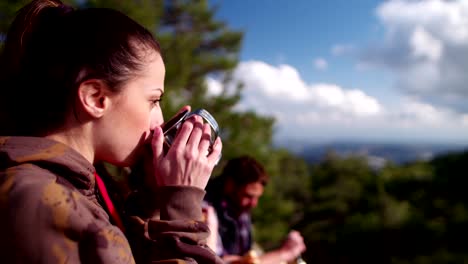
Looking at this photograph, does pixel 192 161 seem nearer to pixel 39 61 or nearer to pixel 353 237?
pixel 39 61

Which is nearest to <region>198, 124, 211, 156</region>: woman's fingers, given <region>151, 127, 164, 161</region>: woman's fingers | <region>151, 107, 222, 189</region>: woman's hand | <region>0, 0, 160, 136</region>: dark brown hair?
<region>151, 107, 222, 189</region>: woman's hand

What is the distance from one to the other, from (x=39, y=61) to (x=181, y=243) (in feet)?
1.72

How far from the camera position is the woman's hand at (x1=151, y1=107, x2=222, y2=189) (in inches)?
35.4

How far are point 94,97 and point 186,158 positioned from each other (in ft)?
0.86

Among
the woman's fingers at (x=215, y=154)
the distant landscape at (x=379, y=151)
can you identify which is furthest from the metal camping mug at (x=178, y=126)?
the distant landscape at (x=379, y=151)

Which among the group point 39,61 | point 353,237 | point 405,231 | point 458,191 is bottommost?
point 353,237

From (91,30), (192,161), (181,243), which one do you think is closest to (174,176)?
(192,161)

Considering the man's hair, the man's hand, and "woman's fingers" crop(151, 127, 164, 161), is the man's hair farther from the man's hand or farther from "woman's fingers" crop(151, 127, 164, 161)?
"woman's fingers" crop(151, 127, 164, 161)

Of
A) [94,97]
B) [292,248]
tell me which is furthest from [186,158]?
[292,248]

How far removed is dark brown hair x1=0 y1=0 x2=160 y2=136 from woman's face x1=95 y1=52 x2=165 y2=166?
0.03 m

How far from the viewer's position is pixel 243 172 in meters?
2.89

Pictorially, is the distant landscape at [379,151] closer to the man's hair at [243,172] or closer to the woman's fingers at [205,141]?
the man's hair at [243,172]

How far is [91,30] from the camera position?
0.83 meters

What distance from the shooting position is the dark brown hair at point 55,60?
821 millimetres
